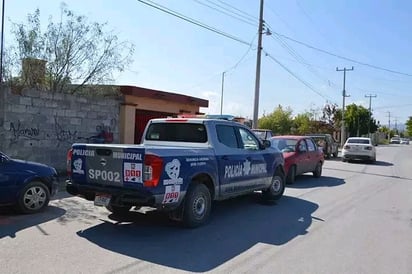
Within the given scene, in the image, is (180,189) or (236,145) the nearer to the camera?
(180,189)

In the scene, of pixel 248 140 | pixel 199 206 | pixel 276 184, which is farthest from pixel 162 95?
pixel 199 206

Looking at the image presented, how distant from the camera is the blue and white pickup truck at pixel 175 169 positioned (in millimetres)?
6562

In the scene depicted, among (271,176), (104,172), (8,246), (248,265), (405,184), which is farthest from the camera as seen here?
(405,184)

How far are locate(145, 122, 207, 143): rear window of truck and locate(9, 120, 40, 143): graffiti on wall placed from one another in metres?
5.05

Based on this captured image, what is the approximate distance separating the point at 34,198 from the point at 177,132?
2923 millimetres

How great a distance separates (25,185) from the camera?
781cm

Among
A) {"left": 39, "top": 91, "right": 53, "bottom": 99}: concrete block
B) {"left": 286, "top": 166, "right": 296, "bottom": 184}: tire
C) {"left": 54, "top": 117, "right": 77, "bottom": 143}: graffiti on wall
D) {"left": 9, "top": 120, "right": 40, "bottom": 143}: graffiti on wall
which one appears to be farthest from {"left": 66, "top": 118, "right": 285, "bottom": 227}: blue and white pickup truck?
{"left": 54, "top": 117, "right": 77, "bottom": 143}: graffiti on wall

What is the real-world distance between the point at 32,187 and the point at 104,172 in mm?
1856

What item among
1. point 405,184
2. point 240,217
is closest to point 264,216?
point 240,217

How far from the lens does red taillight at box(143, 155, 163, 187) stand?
6.45 metres

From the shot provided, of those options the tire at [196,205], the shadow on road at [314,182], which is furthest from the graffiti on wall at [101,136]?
the tire at [196,205]

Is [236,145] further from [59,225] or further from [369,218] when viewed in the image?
[59,225]

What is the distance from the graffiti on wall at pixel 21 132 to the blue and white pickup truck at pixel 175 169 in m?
5.01

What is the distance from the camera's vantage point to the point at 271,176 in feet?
32.9
